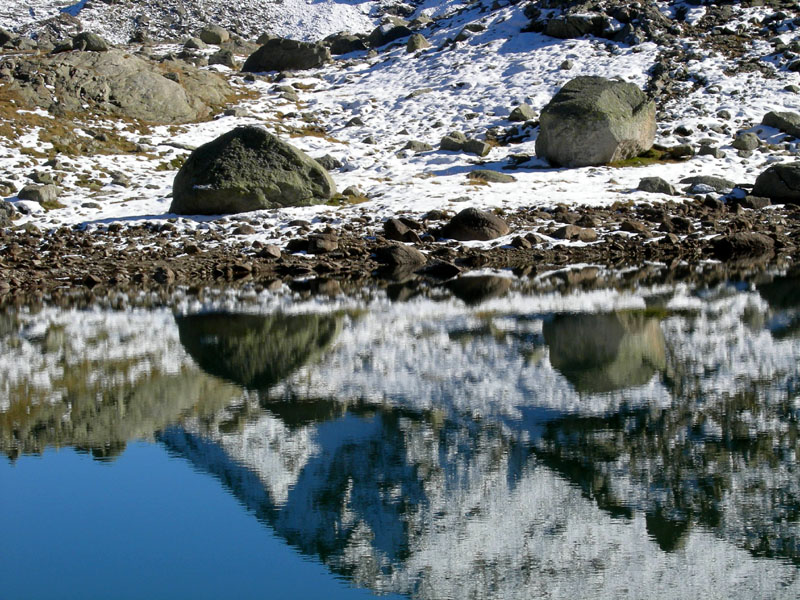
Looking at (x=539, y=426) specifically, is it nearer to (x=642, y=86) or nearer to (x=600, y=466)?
(x=600, y=466)

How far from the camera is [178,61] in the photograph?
38.9m

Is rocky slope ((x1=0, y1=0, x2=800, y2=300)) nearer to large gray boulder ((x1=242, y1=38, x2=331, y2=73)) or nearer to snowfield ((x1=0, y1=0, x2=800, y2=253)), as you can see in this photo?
snowfield ((x1=0, y1=0, x2=800, y2=253))

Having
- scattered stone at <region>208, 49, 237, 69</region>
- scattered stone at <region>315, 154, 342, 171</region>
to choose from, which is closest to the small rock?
scattered stone at <region>315, 154, 342, 171</region>

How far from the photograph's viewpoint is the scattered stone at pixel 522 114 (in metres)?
33.2

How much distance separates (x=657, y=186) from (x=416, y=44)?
21854mm

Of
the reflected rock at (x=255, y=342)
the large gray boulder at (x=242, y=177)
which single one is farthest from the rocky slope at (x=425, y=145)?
the reflected rock at (x=255, y=342)

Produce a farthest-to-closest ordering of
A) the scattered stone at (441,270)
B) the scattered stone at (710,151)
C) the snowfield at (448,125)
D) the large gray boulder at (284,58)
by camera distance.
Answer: the large gray boulder at (284,58) → the scattered stone at (710,151) → the snowfield at (448,125) → the scattered stone at (441,270)

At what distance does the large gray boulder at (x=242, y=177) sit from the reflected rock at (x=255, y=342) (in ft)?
29.9

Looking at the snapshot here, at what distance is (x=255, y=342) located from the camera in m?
12.5

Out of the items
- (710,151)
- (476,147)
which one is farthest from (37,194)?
(710,151)

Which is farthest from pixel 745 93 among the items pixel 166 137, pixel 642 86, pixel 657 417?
pixel 657 417

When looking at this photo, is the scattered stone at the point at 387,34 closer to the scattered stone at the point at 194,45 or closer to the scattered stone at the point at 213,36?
the scattered stone at the point at 213,36

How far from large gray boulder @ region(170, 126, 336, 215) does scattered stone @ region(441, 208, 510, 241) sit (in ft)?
14.4

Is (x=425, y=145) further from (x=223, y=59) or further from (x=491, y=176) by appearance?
(x=223, y=59)
